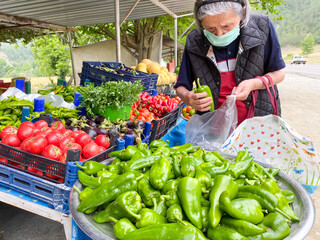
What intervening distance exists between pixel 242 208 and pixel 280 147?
107 centimetres

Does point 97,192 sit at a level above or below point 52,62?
above

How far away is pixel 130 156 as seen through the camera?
6.13ft

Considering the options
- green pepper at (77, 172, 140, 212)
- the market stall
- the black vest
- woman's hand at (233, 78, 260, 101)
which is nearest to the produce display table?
the market stall

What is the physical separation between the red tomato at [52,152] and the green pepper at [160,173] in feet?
3.02

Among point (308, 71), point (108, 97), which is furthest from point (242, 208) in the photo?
point (308, 71)

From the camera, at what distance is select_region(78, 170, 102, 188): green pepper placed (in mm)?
1543

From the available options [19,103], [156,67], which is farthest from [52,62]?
[19,103]

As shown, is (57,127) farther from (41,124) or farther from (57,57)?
(57,57)

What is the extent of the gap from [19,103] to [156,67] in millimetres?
4976

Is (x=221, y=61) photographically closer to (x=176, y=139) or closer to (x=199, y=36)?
(x=199, y=36)

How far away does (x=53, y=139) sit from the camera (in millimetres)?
2215

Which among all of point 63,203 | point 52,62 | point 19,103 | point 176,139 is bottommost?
point 52,62

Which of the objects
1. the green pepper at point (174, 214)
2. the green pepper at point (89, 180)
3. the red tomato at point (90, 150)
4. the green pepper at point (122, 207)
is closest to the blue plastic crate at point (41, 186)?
the green pepper at point (89, 180)

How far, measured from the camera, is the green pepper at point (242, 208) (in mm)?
1198
